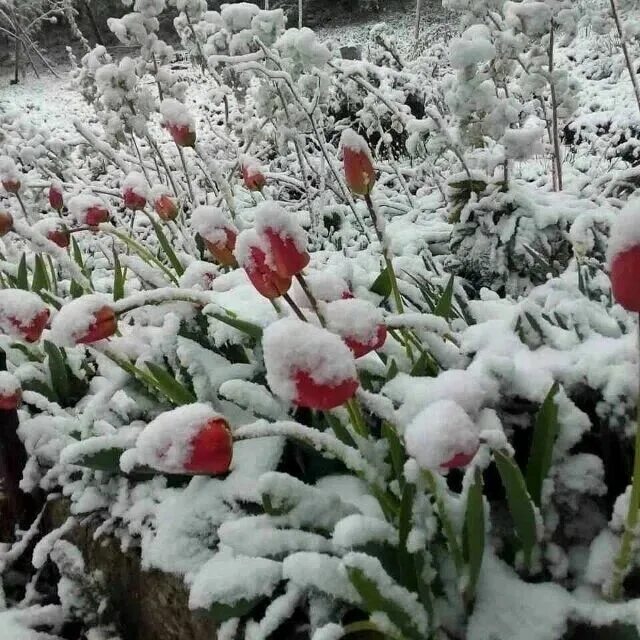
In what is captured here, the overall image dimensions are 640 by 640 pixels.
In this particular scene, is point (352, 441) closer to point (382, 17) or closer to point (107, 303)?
point (107, 303)

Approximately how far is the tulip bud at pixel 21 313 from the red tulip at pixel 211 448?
355 mm

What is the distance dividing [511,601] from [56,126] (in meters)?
9.27

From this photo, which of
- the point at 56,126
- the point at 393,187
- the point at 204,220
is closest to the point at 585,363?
the point at 204,220

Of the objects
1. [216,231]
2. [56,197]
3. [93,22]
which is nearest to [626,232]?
[216,231]

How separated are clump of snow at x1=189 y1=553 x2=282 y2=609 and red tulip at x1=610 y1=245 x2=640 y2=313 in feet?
1.45

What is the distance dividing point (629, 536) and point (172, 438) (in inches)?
14.7

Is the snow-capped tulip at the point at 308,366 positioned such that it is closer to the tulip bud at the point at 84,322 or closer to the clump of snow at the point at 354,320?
the clump of snow at the point at 354,320

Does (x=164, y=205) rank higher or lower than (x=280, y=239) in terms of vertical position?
lower

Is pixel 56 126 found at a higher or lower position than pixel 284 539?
lower

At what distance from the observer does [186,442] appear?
50 centimetres

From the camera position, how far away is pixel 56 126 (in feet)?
28.0

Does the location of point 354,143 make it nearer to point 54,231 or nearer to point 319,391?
point 319,391

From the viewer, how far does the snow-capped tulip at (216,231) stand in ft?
2.82

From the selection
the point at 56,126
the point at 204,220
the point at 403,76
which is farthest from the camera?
the point at 56,126
